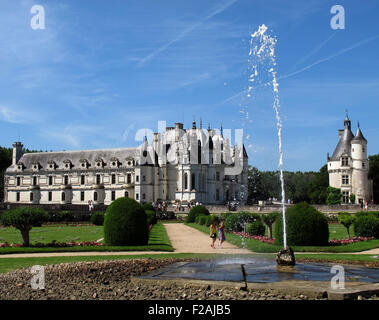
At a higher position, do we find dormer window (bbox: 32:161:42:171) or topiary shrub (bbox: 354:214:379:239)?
dormer window (bbox: 32:161:42:171)

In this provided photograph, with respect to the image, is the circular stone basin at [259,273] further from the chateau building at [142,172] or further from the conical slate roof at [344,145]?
the conical slate roof at [344,145]

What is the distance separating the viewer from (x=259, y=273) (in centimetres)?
963

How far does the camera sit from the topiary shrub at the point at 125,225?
61.7 ft

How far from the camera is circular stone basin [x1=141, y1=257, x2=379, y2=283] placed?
8.98 metres

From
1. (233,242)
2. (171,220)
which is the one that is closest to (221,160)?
(171,220)

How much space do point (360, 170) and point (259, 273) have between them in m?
55.8

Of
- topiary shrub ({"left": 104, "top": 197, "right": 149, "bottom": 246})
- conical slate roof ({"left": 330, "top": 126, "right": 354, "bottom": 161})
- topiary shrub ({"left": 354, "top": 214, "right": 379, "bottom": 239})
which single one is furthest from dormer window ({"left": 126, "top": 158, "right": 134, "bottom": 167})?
topiary shrub ({"left": 104, "top": 197, "right": 149, "bottom": 246})

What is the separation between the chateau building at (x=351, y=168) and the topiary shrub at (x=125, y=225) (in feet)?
156

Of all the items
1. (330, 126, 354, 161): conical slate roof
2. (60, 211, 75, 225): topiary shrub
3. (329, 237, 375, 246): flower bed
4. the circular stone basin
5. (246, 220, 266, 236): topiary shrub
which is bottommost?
(329, 237, 375, 246): flower bed

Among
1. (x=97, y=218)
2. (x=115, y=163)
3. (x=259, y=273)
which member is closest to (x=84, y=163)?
(x=115, y=163)

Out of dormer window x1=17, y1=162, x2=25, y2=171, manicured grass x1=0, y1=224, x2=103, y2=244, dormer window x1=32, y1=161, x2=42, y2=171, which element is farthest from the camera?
dormer window x1=17, y1=162, x2=25, y2=171

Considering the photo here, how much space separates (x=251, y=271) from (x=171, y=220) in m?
37.3

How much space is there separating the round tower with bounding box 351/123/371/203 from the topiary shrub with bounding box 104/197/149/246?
4824 centimetres

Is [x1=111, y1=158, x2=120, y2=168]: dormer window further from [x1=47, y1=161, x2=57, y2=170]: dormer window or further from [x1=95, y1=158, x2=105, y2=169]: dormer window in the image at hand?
[x1=47, y1=161, x2=57, y2=170]: dormer window
